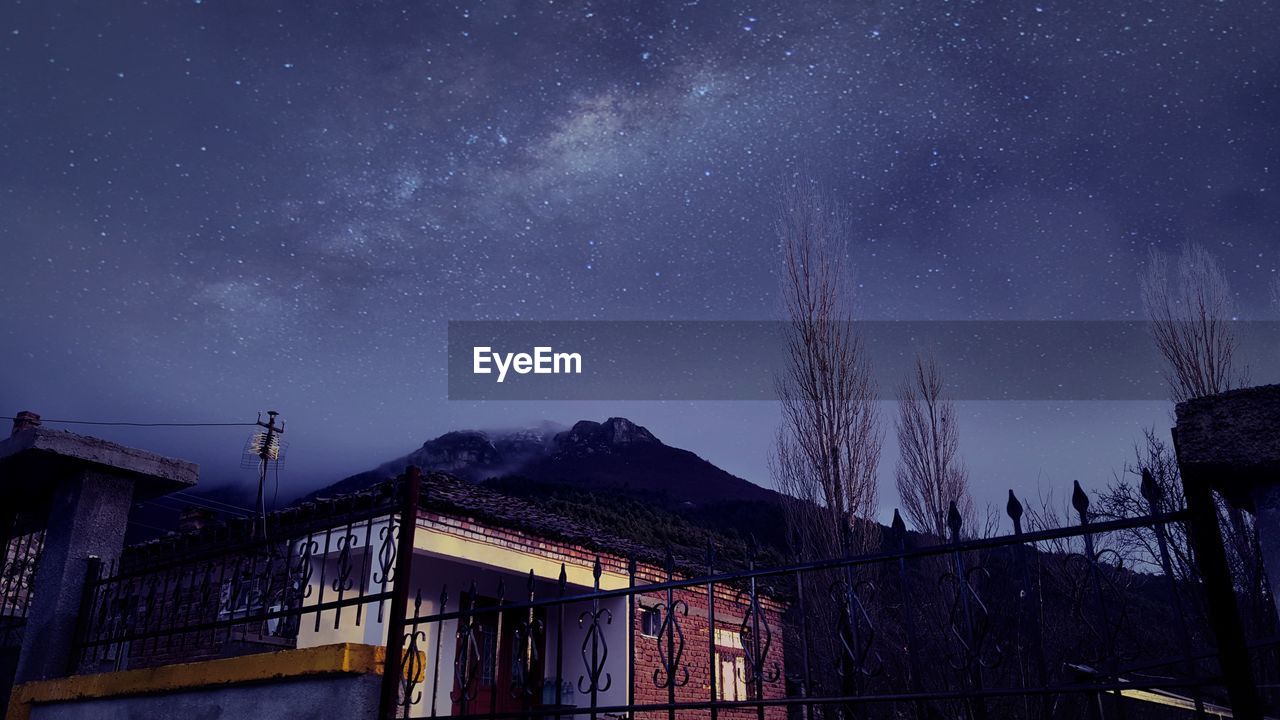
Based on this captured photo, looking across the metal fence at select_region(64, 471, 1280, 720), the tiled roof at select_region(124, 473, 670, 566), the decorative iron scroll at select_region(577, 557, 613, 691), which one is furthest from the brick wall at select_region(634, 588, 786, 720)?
the decorative iron scroll at select_region(577, 557, 613, 691)

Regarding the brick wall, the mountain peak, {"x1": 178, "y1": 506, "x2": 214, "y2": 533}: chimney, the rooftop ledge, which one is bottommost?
the brick wall

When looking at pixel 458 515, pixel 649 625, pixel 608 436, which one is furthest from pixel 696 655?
pixel 608 436

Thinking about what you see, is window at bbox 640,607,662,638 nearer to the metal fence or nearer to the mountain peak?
the metal fence

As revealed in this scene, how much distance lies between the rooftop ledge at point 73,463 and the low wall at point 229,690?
1383mm

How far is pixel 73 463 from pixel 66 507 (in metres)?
0.36

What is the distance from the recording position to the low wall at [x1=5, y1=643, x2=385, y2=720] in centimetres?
403

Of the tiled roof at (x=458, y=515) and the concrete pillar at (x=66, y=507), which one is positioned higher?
the tiled roof at (x=458, y=515)

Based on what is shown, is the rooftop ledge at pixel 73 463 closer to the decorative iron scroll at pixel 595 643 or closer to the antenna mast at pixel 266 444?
the decorative iron scroll at pixel 595 643

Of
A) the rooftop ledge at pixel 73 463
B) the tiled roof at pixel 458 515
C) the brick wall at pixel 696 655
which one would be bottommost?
the brick wall at pixel 696 655

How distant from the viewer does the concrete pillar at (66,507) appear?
5.36 meters

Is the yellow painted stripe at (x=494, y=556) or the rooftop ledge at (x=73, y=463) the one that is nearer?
the rooftop ledge at (x=73, y=463)

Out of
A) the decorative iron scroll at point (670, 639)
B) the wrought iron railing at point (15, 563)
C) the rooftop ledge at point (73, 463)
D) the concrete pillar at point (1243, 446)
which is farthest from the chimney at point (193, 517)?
the concrete pillar at point (1243, 446)

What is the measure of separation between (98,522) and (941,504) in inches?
733

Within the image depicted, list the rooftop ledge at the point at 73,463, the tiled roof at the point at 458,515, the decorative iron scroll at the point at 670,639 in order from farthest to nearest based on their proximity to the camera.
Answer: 1. the tiled roof at the point at 458,515
2. the rooftop ledge at the point at 73,463
3. the decorative iron scroll at the point at 670,639
